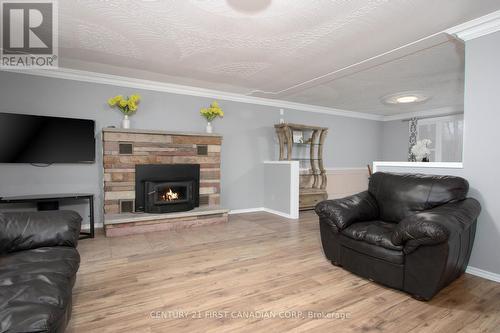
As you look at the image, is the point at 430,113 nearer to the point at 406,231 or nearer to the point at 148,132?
the point at 406,231

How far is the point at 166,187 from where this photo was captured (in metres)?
4.22

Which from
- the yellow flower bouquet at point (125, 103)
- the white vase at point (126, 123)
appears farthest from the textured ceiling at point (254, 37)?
the white vase at point (126, 123)

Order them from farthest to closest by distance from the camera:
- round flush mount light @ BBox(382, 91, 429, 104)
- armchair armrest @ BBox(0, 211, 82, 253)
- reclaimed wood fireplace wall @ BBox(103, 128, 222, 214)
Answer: round flush mount light @ BBox(382, 91, 429, 104), reclaimed wood fireplace wall @ BBox(103, 128, 222, 214), armchair armrest @ BBox(0, 211, 82, 253)

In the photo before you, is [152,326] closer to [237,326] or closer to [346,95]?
[237,326]

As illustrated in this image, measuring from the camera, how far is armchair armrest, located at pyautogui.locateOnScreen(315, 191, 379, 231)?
2.55m

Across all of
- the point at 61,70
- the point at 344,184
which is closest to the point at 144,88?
the point at 61,70

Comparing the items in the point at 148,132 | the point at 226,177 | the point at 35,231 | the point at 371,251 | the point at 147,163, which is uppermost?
the point at 148,132

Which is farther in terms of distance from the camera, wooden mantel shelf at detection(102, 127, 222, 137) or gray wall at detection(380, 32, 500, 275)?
wooden mantel shelf at detection(102, 127, 222, 137)

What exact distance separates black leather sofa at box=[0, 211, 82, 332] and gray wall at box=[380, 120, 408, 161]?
7645 mm

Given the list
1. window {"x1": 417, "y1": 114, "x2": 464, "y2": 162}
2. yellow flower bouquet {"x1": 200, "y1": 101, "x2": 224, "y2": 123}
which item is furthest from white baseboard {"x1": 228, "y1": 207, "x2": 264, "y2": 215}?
window {"x1": 417, "y1": 114, "x2": 464, "y2": 162}

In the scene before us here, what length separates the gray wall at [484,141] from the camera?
2.38 meters

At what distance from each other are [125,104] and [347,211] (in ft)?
11.6

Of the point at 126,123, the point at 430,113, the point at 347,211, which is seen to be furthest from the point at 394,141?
the point at 126,123

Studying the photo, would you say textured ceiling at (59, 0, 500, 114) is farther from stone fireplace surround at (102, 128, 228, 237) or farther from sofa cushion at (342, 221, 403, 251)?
sofa cushion at (342, 221, 403, 251)
